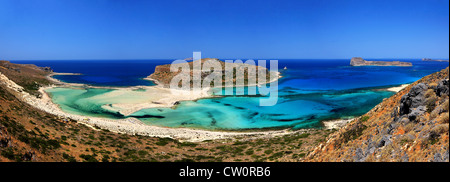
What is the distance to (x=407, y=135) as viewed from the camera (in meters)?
12.8

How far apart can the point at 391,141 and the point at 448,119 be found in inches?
111

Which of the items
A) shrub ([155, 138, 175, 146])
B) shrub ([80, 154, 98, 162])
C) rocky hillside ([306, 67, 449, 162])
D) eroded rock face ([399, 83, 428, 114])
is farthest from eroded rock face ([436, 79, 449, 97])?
shrub ([155, 138, 175, 146])

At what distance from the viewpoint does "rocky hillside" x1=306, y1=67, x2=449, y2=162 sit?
1112 centimetres

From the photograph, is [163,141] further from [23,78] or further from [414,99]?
[23,78]

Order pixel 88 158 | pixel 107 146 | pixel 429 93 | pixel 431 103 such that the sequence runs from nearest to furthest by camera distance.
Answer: pixel 431 103, pixel 429 93, pixel 88 158, pixel 107 146

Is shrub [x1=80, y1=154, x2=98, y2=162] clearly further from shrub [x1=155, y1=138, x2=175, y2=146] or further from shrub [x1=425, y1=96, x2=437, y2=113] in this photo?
shrub [x1=425, y1=96, x2=437, y2=113]

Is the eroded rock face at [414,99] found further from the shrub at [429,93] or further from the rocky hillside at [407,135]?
the shrub at [429,93]

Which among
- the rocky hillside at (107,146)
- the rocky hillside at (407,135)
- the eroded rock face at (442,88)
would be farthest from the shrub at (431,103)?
the rocky hillside at (107,146)

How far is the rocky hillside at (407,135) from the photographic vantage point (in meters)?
11.1

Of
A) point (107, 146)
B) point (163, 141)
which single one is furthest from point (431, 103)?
point (107, 146)

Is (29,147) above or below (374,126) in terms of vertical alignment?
below

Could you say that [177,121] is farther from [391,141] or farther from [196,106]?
[391,141]

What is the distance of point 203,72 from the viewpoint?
4373 inches
